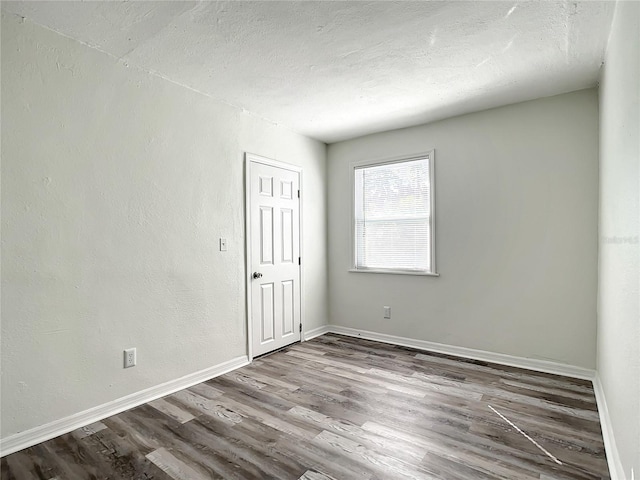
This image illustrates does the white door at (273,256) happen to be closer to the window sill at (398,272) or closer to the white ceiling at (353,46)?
the window sill at (398,272)

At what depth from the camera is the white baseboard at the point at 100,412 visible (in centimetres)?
205

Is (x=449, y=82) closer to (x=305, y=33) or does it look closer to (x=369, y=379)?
(x=305, y=33)

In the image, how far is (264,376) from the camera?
3180 mm

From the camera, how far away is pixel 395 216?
4.12m

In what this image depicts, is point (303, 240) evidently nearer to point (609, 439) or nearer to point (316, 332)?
point (316, 332)

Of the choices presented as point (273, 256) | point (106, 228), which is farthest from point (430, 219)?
point (106, 228)

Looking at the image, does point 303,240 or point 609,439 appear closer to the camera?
point 609,439

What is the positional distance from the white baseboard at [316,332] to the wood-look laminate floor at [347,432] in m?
1.09

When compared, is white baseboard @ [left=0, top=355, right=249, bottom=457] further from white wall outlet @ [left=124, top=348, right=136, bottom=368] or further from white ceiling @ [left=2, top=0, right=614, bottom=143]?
white ceiling @ [left=2, top=0, right=614, bottom=143]

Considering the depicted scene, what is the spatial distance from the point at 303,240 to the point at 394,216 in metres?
1.12

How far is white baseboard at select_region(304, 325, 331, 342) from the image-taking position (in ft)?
14.3

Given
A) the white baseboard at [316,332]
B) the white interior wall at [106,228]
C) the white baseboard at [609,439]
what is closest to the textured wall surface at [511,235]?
the white baseboard at [609,439]

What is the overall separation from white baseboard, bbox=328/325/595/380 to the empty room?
21 mm

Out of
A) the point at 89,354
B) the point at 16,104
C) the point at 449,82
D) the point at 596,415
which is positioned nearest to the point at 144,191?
the point at 16,104
